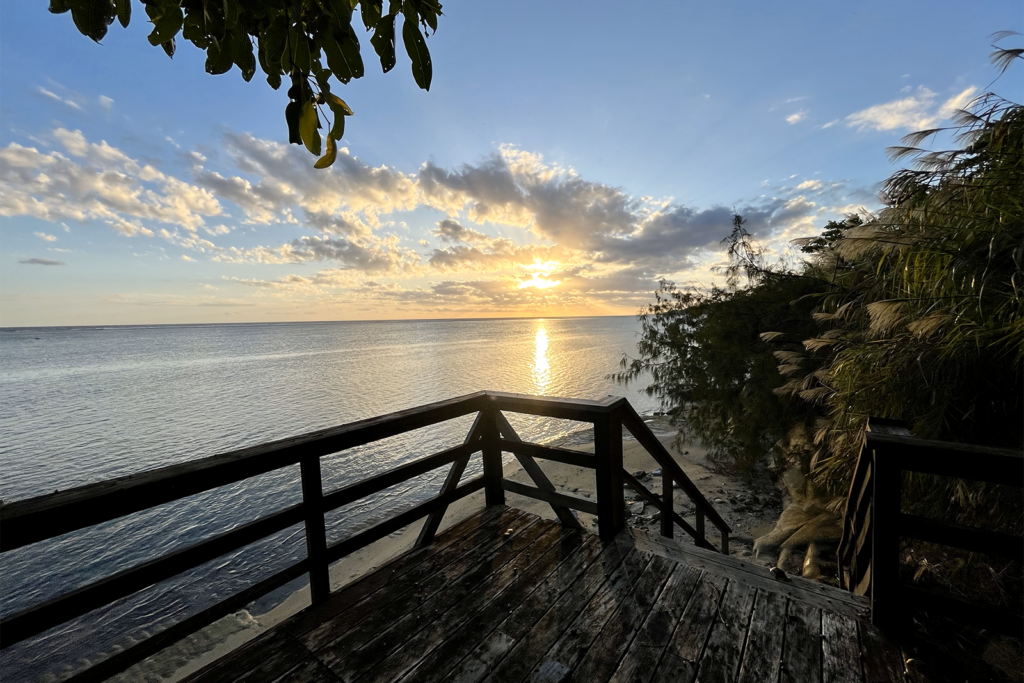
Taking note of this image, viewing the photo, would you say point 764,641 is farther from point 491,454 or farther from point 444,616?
point 491,454

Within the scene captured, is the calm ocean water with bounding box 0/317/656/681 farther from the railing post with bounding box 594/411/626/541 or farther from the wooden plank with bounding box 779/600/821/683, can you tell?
the wooden plank with bounding box 779/600/821/683

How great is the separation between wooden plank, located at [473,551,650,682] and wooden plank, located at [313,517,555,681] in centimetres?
53

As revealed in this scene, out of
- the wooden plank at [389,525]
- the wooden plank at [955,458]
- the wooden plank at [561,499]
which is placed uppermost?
the wooden plank at [955,458]

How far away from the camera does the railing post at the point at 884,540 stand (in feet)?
7.02

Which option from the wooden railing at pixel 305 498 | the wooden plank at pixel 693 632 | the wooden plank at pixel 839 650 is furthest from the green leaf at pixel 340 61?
the wooden plank at pixel 839 650

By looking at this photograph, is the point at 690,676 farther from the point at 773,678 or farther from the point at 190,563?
the point at 190,563

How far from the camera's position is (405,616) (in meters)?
2.46

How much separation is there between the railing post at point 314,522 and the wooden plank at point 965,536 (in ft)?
10.0

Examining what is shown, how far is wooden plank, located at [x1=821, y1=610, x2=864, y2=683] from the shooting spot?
1.97 metres

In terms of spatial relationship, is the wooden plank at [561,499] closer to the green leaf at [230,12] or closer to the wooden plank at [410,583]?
the wooden plank at [410,583]

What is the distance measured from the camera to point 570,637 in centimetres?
226

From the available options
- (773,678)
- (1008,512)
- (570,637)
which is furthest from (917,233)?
(570,637)

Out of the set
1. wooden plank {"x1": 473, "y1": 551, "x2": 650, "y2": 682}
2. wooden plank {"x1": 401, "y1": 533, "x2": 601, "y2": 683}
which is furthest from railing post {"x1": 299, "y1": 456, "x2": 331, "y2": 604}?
wooden plank {"x1": 473, "y1": 551, "x2": 650, "y2": 682}

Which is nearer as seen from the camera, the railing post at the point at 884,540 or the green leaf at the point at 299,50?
the green leaf at the point at 299,50
